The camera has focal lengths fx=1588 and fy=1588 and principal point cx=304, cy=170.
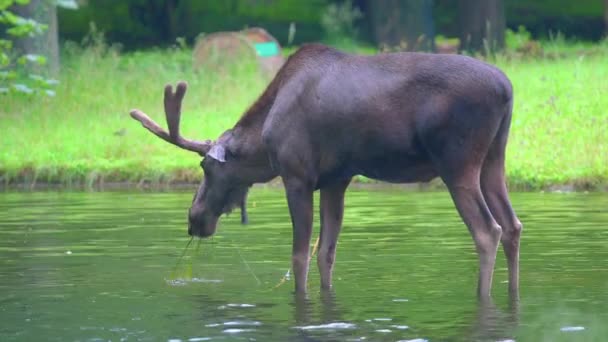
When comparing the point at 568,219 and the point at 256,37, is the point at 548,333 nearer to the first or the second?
the point at 568,219

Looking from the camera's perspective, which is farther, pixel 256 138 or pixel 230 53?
pixel 230 53

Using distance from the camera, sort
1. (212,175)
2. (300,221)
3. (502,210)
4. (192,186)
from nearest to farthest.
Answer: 1. (502,210)
2. (300,221)
3. (212,175)
4. (192,186)

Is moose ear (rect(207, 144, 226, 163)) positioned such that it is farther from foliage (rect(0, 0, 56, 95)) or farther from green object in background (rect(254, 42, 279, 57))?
green object in background (rect(254, 42, 279, 57))

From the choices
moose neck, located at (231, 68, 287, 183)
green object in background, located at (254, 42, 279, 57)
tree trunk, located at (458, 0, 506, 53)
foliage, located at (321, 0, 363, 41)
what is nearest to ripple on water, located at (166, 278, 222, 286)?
moose neck, located at (231, 68, 287, 183)

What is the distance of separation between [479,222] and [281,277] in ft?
6.34

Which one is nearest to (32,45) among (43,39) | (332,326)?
(43,39)

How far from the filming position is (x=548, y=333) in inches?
358

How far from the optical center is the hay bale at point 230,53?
87.1 feet

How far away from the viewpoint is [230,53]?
26.6 meters

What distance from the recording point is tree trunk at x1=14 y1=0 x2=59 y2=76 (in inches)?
977

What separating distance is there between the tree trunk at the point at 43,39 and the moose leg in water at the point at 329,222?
1409 centimetres

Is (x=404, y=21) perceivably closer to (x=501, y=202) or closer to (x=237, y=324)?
(x=501, y=202)

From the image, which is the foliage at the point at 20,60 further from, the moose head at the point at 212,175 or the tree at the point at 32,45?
the moose head at the point at 212,175

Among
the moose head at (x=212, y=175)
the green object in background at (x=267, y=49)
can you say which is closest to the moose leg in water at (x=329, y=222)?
the moose head at (x=212, y=175)
